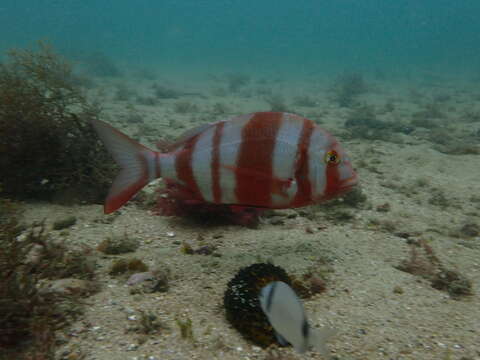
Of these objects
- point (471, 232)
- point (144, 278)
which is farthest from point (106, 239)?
point (471, 232)

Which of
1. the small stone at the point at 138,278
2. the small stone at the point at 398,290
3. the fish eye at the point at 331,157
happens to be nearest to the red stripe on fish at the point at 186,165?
the fish eye at the point at 331,157

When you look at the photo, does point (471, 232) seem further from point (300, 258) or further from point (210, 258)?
point (210, 258)

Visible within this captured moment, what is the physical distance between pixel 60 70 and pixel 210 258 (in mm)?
4921

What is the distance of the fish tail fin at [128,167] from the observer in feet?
8.46

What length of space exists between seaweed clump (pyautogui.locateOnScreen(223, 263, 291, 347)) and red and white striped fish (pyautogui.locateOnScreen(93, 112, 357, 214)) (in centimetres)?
80

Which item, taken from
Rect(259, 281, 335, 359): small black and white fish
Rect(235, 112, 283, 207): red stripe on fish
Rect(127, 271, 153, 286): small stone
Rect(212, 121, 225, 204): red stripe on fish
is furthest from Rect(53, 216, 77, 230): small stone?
Rect(259, 281, 335, 359): small black and white fish

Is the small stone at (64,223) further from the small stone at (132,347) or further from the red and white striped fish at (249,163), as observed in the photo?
the small stone at (132,347)

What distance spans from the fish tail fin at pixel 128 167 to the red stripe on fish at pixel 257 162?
705mm

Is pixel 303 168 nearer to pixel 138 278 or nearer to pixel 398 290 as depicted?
pixel 398 290

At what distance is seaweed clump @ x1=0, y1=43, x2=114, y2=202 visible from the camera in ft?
15.7

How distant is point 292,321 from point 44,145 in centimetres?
477

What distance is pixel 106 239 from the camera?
13.5 ft

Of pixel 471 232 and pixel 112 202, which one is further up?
pixel 112 202

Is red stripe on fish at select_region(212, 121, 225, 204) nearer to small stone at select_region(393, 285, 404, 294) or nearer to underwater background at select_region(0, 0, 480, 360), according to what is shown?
underwater background at select_region(0, 0, 480, 360)
